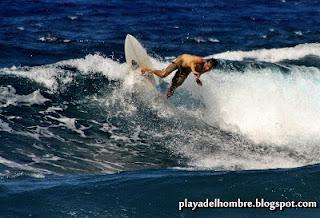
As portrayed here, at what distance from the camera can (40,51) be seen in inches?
901

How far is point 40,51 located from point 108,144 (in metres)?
10.8

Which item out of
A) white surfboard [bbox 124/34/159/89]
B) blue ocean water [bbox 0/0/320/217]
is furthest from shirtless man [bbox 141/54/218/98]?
white surfboard [bbox 124/34/159/89]

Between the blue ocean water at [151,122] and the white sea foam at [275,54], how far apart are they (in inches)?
3.2

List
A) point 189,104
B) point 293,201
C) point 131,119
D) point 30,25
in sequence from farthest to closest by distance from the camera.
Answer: point 30,25 → point 189,104 → point 131,119 → point 293,201

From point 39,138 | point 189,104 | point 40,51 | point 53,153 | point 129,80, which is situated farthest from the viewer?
point 40,51

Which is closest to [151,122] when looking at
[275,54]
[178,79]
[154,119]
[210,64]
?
[154,119]

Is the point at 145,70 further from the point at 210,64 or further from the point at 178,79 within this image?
the point at 210,64

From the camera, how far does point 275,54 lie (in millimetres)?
23016

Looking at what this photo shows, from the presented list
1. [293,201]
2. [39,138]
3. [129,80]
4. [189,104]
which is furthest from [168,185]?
[129,80]

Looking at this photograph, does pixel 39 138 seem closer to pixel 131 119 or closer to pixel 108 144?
pixel 108 144

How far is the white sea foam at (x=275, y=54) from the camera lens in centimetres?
2242

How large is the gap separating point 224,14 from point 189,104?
1656cm

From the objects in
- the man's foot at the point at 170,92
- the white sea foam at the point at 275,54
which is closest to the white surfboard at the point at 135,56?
the man's foot at the point at 170,92

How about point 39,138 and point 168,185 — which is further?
point 39,138
